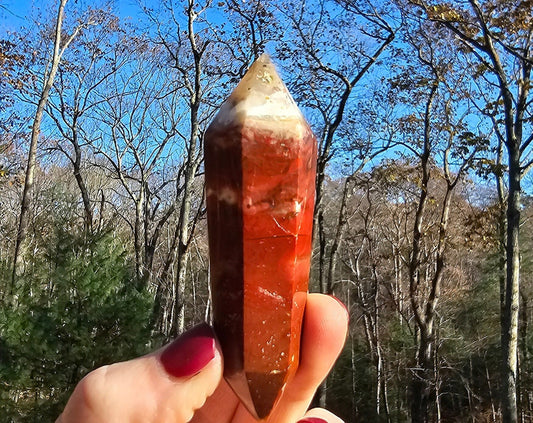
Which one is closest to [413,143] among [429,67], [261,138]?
[429,67]

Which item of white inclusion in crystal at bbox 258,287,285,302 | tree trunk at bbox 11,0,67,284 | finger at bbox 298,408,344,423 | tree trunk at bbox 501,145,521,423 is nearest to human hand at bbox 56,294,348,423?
white inclusion in crystal at bbox 258,287,285,302

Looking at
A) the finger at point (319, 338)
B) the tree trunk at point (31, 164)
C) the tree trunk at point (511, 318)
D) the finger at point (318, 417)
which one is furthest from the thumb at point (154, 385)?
the tree trunk at point (31, 164)

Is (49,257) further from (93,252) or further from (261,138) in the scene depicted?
(261,138)

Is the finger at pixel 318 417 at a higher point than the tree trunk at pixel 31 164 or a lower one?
lower

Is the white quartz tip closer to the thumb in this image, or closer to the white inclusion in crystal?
the white inclusion in crystal

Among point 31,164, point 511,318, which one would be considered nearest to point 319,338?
point 511,318

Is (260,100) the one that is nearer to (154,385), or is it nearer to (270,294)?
(270,294)

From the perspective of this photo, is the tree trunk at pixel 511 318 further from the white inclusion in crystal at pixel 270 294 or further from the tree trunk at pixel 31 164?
the tree trunk at pixel 31 164
